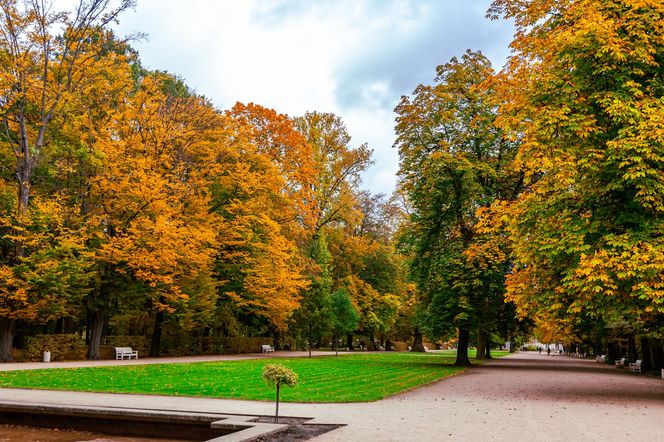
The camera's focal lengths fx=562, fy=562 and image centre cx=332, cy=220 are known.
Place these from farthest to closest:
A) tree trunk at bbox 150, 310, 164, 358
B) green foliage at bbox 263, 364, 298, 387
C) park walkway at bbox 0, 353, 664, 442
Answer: tree trunk at bbox 150, 310, 164, 358
green foliage at bbox 263, 364, 298, 387
park walkway at bbox 0, 353, 664, 442

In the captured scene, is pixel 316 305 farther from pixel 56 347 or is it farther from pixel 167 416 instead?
pixel 167 416

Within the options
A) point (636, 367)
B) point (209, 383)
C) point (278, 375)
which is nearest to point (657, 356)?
point (636, 367)

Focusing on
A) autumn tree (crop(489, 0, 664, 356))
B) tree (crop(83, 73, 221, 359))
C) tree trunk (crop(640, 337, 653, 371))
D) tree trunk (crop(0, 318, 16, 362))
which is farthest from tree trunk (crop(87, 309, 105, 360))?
tree trunk (crop(640, 337, 653, 371))

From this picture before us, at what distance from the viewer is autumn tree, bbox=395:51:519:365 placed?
2780 cm

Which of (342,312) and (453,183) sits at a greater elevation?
(453,183)

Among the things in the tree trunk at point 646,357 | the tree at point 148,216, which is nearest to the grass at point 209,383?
the tree at point 148,216

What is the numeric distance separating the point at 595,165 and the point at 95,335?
2411cm

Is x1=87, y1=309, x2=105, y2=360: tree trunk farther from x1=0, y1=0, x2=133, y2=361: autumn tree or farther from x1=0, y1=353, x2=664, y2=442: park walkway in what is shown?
x1=0, y1=353, x2=664, y2=442: park walkway

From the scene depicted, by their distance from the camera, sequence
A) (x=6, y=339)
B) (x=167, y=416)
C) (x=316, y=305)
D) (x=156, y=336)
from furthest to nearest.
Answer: (x=316, y=305)
(x=156, y=336)
(x=6, y=339)
(x=167, y=416)

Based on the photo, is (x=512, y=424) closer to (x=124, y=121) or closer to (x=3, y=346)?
(x=3, y=346)

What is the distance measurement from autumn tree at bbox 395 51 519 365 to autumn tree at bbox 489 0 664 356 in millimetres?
10306

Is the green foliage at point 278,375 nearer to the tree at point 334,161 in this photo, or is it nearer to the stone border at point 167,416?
the stone border at point 167,416

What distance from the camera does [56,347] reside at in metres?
26.2

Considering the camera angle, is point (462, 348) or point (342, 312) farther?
point (342, 312)
